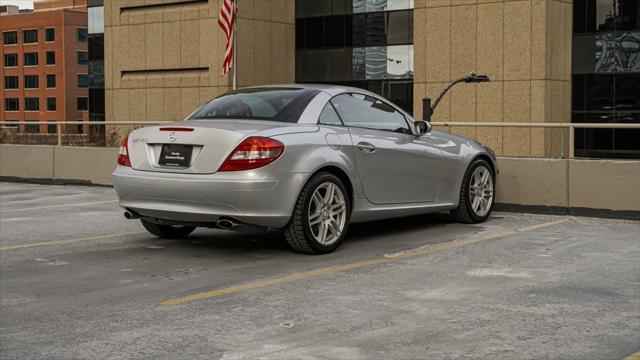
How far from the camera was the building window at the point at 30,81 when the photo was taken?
398ft

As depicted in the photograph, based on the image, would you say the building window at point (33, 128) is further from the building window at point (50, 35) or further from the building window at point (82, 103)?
the building window at point (50, 35)

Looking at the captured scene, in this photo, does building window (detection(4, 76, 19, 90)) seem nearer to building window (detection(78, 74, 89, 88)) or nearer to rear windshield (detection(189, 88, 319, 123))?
building window (detection(78, 74, 89, 88))

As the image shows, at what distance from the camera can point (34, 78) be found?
121 metres

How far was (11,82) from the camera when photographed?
125 meters

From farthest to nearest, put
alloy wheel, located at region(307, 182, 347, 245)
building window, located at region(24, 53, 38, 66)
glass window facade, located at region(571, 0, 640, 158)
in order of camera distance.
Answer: building window, located at region(24, 53, 38, 66), glass window facade, located at region(571, 0, 640, 158), alloy wheel, located at region(307, 182, 347, 245)

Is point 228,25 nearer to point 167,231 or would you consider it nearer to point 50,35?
point 167,231

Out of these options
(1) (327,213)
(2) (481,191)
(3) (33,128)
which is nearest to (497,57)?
(3) (33,128)

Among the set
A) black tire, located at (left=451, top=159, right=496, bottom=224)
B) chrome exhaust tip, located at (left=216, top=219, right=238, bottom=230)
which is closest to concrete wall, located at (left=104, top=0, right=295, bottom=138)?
black tire, located at (left=451, top=159, right=496, bottom=224)

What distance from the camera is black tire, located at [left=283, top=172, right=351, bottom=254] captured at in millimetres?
7848

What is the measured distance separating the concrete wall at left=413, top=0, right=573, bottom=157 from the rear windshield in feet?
72.4

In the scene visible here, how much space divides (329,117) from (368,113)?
0.69m

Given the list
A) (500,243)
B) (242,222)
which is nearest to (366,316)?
(242,222)

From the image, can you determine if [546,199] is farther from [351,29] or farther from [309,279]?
[351,29]

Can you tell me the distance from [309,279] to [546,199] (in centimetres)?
571
